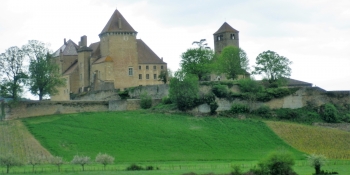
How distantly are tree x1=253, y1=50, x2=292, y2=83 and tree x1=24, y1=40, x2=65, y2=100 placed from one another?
21435 mm

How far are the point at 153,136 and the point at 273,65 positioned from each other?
20.6m

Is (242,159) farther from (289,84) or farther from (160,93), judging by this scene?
(289,84)

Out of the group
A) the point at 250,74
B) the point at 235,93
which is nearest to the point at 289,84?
the point at 250,74

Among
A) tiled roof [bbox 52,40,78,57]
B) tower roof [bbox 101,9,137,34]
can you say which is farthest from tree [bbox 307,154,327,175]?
tiled roof [bbox 52,40,78,57]

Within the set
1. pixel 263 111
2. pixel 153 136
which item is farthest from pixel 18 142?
pixel 263 111

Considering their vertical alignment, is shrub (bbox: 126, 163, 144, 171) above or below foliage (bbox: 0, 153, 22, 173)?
below

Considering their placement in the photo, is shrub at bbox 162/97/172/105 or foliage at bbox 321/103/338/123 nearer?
foliage at bbox 321/103/338/123

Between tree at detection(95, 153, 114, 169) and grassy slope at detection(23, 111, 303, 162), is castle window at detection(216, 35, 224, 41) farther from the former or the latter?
tree at detection(95, 153, 114, 169)

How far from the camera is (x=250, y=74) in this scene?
97375 mm

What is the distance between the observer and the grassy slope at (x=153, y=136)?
7169 centimetres

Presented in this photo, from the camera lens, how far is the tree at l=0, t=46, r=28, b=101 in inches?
3356

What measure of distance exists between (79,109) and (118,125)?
313 inches

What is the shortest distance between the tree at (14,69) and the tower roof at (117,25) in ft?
44.7

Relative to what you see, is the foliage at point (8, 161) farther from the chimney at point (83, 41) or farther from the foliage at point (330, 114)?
the chimney at point (83, 41)
